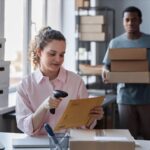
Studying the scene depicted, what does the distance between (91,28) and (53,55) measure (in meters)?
2.97

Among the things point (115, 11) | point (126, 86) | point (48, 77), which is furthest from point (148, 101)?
point (115, 11)

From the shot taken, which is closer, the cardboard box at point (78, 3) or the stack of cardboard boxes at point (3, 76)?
the stack of cardboard boxes at point (3, 76)

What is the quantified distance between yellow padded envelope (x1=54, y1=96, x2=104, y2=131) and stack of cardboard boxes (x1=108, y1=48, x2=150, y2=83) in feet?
4.62

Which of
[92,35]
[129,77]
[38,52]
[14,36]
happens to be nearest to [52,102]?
[38,52]

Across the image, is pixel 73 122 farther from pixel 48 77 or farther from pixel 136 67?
pixel 136 67

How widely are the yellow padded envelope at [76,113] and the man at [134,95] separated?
5.20 ft

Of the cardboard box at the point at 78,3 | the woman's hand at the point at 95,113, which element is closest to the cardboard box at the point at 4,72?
the woman's hand at the point at 95,113

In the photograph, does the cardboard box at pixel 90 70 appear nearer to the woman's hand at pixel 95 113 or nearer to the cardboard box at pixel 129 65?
the cardboard box at pixel 129 65

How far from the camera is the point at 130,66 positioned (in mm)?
3297

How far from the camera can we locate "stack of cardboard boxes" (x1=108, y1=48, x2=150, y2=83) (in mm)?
3268

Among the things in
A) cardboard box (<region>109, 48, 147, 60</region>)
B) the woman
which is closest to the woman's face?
the woman

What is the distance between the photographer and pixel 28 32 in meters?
4.21

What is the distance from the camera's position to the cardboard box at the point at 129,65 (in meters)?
3.28

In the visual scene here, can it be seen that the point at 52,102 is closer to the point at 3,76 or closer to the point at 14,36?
the point at 3,76
